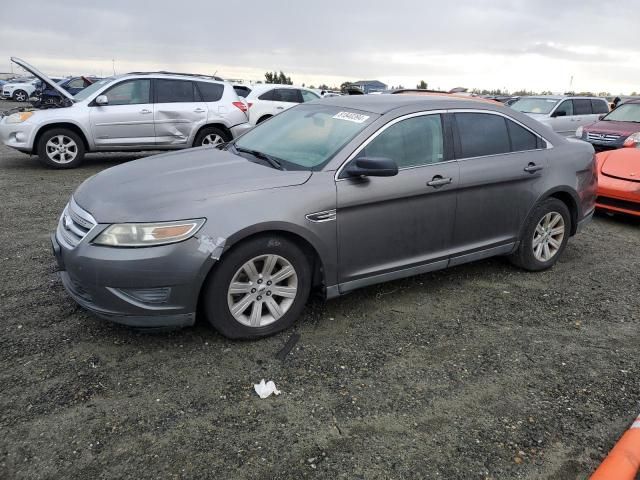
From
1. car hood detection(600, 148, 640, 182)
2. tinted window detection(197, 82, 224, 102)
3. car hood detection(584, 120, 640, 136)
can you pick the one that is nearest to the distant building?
car hood detection(584, 120, 640, 136)

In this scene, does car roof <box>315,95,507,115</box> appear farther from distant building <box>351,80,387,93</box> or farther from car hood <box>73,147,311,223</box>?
distant building <box>351,80,387,93</box>

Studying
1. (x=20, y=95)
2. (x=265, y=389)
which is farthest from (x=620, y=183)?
(x=20, y=95)

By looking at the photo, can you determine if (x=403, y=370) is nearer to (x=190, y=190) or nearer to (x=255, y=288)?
(x=255, y=288)

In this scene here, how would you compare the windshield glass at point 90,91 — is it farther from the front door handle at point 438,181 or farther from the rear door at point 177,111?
the front door handle at point 438,181

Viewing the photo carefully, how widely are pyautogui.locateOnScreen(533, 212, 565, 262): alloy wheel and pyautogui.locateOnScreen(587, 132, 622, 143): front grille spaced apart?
6.91 metres

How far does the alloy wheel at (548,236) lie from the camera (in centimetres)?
471

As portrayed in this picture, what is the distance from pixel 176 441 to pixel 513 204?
130 inches

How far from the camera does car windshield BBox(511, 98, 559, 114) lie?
574 inches

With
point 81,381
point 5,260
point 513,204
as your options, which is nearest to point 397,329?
point 513,204

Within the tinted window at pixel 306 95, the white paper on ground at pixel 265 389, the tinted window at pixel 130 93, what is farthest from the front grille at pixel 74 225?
the tinted window at pixel 306 95

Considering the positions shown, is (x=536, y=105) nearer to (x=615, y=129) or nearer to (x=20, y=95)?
(x=615, y=129)

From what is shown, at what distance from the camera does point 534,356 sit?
338 cm

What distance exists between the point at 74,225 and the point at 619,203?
6469mm

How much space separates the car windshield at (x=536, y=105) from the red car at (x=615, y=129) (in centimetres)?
314
